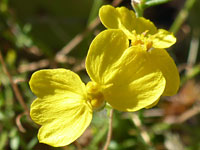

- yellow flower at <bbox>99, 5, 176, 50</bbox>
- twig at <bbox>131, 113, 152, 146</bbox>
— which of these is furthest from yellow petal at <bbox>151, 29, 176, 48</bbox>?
twig at <bbox>131, 113, 152, 146</bbox>

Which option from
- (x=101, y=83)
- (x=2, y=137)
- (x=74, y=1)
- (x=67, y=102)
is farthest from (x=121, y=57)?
(x=74, y=1)

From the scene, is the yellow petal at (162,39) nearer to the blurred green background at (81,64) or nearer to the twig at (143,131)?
the blurred green background at (81,64)

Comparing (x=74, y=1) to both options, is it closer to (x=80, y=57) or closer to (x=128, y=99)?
(x=80, y=57)

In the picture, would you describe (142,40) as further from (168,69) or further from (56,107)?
(56,107)

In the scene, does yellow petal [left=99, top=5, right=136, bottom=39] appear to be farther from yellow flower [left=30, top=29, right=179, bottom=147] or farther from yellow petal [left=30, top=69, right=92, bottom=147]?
yellow petal [left=30, top=69, right=92, bottom=147]

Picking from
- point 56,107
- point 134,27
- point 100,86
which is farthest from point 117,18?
point 56,107
